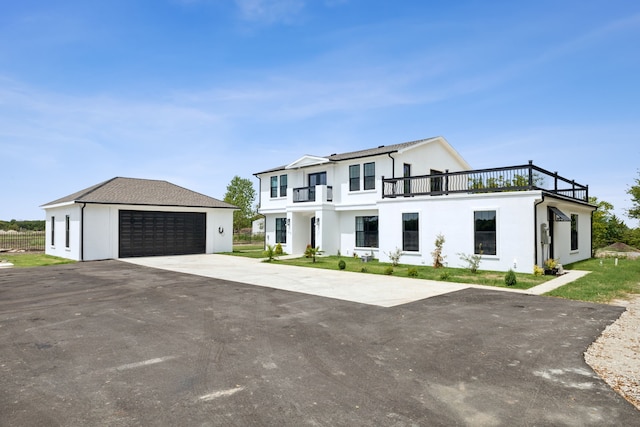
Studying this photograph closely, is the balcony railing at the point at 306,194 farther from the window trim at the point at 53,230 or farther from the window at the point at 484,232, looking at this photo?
the window trim at the point at 53,230

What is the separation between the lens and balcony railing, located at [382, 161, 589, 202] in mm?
15164

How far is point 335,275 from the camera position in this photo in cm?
1514

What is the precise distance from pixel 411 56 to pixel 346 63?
10.7 feet

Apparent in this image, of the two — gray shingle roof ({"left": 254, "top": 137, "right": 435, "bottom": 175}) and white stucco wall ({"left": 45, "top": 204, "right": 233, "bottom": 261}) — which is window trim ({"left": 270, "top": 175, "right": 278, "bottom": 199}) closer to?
gray shingle roof ({"left": 254, "top": 137, "right": 435, "bottom": 175})

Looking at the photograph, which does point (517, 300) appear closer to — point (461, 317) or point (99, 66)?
point (461, 317)

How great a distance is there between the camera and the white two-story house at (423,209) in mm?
15281

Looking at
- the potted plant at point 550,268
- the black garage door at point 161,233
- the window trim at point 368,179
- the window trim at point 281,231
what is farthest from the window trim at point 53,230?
the potted plant at point 550,268

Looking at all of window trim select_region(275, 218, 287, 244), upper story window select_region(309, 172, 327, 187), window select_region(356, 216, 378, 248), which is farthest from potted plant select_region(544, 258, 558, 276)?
window trim select_region(275, 218, 287, 244)

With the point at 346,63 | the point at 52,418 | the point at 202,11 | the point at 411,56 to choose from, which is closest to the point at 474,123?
the point at 411,56

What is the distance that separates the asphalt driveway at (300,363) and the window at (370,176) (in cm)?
1306

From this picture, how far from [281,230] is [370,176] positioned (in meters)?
8.83

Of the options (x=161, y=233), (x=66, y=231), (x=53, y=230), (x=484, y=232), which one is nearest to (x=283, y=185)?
(x=161, y=233)

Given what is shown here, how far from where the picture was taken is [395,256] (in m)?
18.5

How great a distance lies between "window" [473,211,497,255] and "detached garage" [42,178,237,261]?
18132mm
